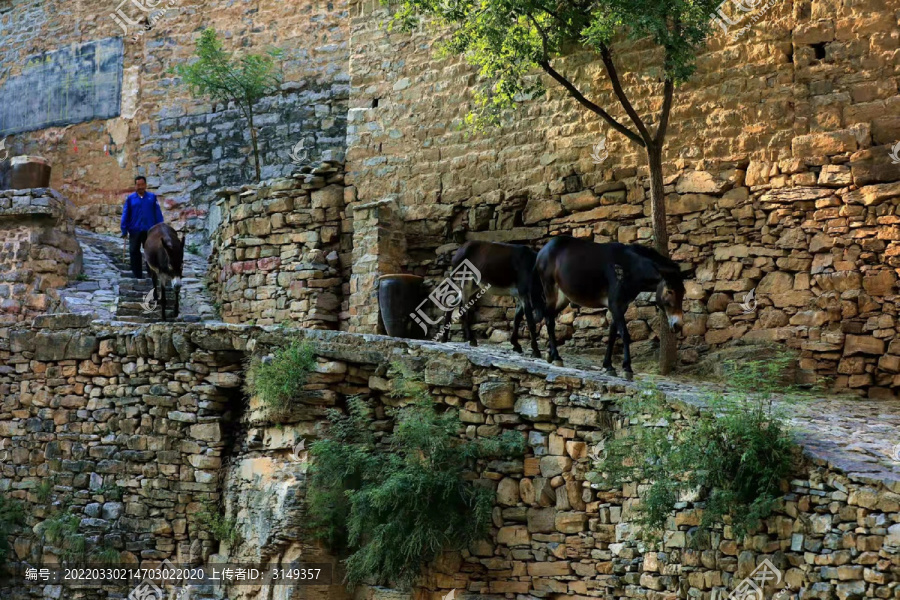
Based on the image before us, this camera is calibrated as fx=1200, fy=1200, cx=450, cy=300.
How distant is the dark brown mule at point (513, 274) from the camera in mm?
11398

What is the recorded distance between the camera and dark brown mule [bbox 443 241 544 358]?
11.4 metres

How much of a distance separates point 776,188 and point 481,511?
453 centimetres

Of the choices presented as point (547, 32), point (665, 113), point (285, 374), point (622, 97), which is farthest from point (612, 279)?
point (547, 32)

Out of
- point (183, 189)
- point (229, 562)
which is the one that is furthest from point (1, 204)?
point (229, 562)

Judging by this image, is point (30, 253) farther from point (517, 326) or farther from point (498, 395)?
point (498, 395)

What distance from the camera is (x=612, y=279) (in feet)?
34.5

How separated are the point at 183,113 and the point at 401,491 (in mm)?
12337

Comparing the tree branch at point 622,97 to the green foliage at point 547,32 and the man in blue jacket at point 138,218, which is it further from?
the man in blue jacket at point 138,218

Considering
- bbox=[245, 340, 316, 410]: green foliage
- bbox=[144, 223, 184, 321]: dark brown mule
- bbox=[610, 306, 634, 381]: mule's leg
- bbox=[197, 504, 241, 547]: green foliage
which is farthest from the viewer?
bbox=[144, 223, 184, 321]: dark brown mule

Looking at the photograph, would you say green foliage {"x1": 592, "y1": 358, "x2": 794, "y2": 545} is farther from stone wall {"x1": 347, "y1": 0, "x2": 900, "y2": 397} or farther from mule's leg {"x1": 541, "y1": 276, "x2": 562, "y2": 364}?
stone wall {"x1": 347, "y1": 0, "x2": 900, "y2": 397}

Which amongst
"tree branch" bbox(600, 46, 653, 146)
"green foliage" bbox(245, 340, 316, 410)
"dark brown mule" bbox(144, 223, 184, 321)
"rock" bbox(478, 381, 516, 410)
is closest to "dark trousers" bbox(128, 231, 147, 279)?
"dark brown mule" bbox(144, 223, 184, 321)

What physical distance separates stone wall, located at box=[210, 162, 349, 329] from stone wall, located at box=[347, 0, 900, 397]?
3.25 ft

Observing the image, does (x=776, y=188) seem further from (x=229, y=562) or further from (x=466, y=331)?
(x=229, y=562)

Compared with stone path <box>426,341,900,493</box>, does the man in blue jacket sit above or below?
above
